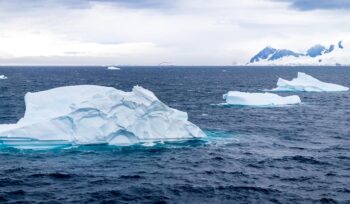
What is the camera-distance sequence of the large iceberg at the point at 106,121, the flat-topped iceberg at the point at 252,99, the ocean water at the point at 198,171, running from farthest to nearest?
the flat-topped iceberg at the point at 252,99
the large iceberg at the point at 106,121
the ocean water at the point at 198,171

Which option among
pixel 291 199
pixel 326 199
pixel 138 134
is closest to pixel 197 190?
pixel 291 199

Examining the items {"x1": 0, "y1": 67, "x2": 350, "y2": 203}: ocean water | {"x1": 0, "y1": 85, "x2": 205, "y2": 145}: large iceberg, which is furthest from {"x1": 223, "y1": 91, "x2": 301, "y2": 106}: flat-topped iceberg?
{"x1": 0, "y1": 85, "x2": 205, "y2": 145}: large iceberg

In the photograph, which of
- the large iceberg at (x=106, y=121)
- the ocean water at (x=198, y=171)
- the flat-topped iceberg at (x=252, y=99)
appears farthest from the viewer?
the flat-topped iceberg at (x=252, y=99)

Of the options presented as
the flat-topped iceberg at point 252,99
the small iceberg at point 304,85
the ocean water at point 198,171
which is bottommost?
the ocean water at point 198,171

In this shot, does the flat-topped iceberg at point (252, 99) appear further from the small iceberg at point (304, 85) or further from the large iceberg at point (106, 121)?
the large iceberg at point (106, 121)

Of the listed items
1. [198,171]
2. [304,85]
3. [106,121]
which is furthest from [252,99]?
[198,171]

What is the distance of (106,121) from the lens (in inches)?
Answer: 1153

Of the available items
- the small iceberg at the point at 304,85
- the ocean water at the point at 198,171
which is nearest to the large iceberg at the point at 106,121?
the ocean water at the point at 198,171

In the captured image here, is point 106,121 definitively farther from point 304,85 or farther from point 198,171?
point 304,85

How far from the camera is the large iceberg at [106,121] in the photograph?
28.9 meters

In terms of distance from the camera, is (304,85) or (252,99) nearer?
(252,99)

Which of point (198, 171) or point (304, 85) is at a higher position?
point (304, 85)

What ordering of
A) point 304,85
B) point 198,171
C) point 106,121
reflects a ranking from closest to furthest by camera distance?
point 198,171, point 106,121, point 304,85

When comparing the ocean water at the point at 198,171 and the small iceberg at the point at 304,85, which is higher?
the small iceberg at the point at 304,85
